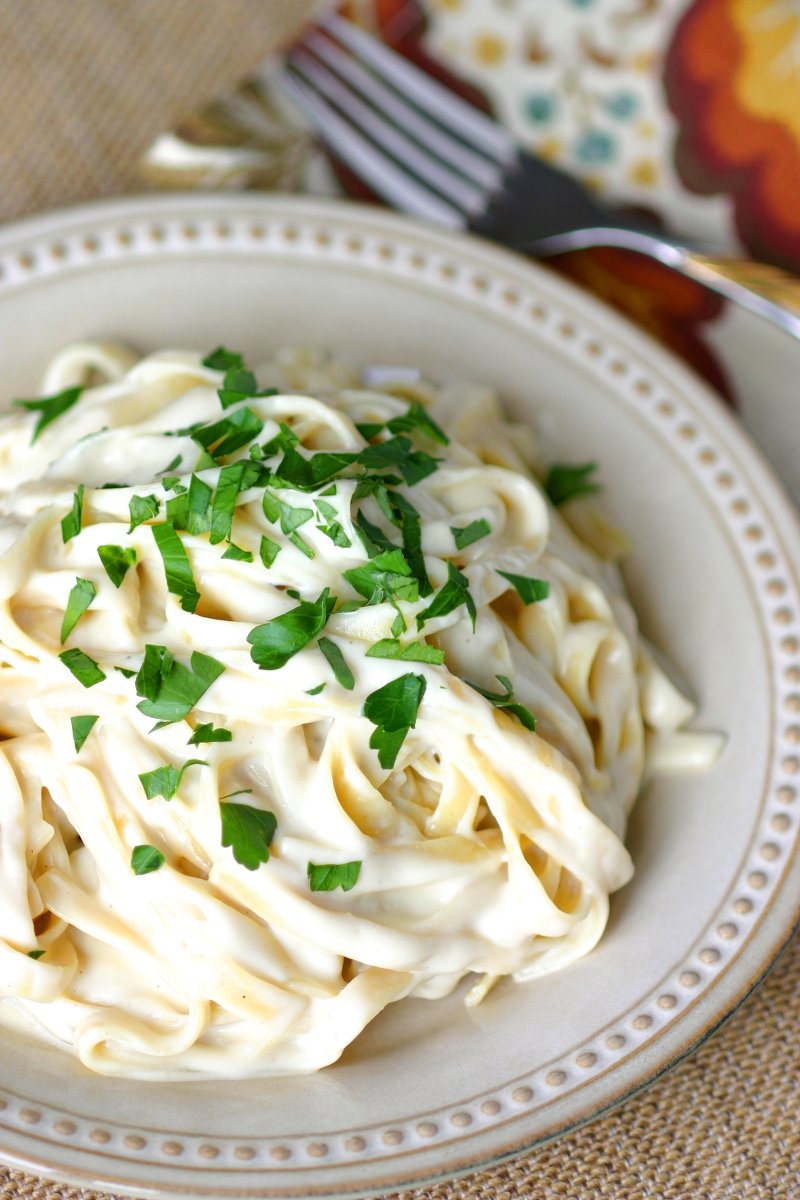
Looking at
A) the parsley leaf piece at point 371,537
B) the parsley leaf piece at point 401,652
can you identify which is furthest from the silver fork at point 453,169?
the parsley leaf piece at point 401,652

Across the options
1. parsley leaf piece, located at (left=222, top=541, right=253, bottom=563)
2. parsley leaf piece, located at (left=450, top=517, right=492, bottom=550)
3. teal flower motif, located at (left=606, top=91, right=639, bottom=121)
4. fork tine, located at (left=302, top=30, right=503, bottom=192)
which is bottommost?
parsley leaf piece, located at (left=222, top=541, right=253, bottom=563)

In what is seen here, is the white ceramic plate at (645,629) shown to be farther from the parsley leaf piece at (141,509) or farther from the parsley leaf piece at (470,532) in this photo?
the parsley leaf piece at (141,509)

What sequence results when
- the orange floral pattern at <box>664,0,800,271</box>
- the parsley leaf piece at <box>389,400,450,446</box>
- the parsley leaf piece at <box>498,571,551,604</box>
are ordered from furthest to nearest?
1. the orange floral pattern at <box>664,0,800,271</box>
2. the parsley leaf piece at <box>389,400,450,446</box>
3. the parsley leaf piece at <box>498,571,551,604</box>

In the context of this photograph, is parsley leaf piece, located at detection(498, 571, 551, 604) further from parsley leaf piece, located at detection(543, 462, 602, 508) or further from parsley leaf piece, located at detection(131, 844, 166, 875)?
parsley leaf piece, located at detection(131, 844, 166, 875)

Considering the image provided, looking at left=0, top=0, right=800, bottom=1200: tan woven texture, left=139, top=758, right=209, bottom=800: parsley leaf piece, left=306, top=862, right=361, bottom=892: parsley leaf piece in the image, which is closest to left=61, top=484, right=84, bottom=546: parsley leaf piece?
left=139, top=758, right=209, bottom=800: parsley leaf piece

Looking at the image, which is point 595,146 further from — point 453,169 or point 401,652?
point 401,652

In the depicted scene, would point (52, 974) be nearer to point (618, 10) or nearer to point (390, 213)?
point (390, 213)
